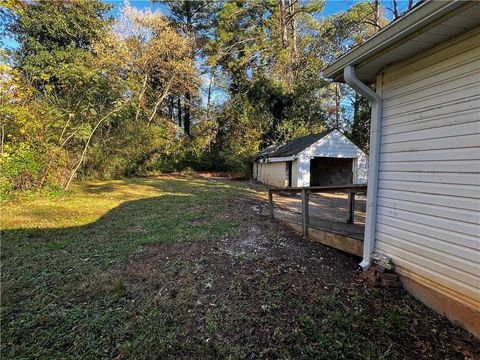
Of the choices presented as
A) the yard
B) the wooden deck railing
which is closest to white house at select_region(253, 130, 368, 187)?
the wooden deck railing

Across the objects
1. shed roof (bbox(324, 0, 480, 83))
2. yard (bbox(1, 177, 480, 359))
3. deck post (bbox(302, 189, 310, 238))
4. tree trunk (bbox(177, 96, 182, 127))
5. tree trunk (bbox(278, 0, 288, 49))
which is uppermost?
tree trunk (bbox(278, 0, 288, 49))

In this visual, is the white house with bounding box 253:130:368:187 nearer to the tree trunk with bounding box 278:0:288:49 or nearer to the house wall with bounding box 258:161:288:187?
the house wall with bounding box 258:161:288:187

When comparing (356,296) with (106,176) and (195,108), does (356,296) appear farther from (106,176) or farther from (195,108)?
(195,108)

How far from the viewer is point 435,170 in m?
2.62

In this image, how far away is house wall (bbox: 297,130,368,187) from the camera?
540 inches

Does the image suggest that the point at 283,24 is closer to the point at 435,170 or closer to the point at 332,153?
the point at 332,153

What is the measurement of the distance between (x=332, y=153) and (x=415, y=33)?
12.3m

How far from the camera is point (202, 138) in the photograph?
80.4 ft

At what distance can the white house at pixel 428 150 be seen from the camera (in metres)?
2.29

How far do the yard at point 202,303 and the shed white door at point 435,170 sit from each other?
53 cm

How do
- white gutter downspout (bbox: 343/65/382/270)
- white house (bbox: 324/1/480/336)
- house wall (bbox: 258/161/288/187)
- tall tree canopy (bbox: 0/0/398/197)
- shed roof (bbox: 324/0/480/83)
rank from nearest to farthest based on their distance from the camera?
1. shed roof (bbox: 324/0/480/83)
2. white house (bbox: 324/1/480/336)
3. white gutter downspout (bbox: 343/65/382/270)
4. house wall (bbox: 258/161/288/187)
5. tall tree canopy (bbox: 0/0/398/197)

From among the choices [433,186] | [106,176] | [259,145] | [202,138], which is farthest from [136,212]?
[202,138]

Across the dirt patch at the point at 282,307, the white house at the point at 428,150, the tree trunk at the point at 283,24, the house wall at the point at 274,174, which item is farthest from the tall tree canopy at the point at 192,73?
the white house at the point at 428,150

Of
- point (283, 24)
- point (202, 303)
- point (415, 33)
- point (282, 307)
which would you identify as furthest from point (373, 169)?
point (283, 24)
